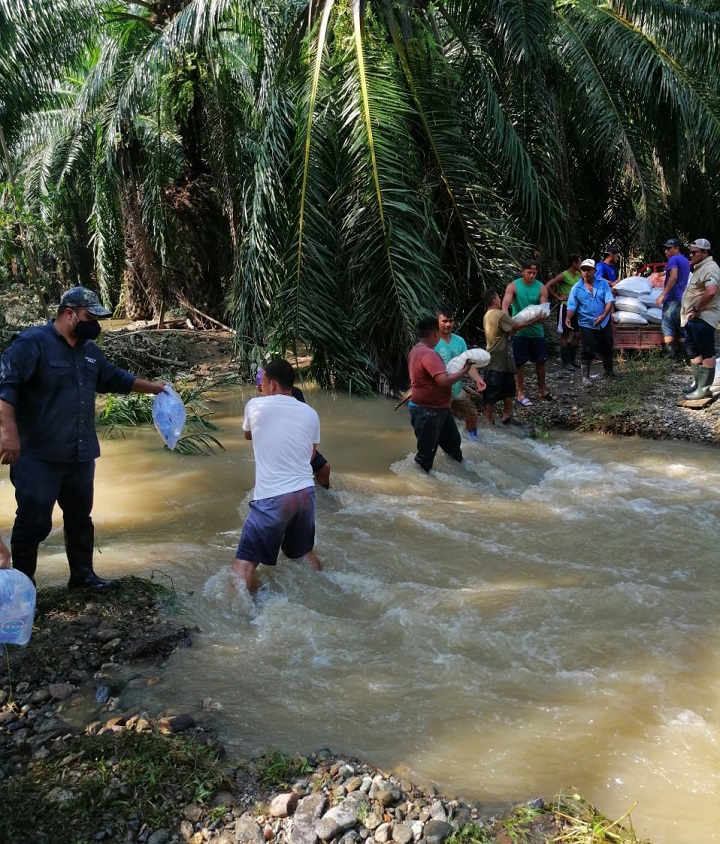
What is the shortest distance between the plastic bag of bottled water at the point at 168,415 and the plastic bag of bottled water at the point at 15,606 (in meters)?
1.43

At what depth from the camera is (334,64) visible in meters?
10.2

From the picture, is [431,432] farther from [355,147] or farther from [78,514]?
[355,147]

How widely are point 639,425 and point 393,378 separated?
3.31 metres

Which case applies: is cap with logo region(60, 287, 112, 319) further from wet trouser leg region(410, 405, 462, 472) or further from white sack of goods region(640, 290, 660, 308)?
white sack of goods region(640, 290, 660, 308)

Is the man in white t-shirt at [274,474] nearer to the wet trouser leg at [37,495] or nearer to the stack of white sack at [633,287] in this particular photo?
the wet trouser leg at [37,495]

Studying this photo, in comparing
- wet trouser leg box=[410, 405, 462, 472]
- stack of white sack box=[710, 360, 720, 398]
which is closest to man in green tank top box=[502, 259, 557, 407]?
stack of white sack box=[710, 360, 720, 398]

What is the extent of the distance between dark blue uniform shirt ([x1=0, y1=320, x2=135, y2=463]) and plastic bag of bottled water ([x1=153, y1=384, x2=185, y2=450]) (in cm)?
49

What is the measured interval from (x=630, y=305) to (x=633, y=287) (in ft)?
0.91

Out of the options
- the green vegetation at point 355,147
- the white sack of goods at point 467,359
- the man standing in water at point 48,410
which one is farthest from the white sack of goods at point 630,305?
the man standing in water at point 48,410

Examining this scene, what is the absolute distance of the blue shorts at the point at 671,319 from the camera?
10.8 meters

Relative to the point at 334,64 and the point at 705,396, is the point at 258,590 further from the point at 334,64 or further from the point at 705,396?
the point at 334,64

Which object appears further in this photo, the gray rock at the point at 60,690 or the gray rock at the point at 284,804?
the gray rock at the point at 60,690

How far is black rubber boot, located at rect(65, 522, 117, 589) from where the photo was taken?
4543 mm

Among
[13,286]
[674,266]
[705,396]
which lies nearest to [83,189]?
[13,286]
